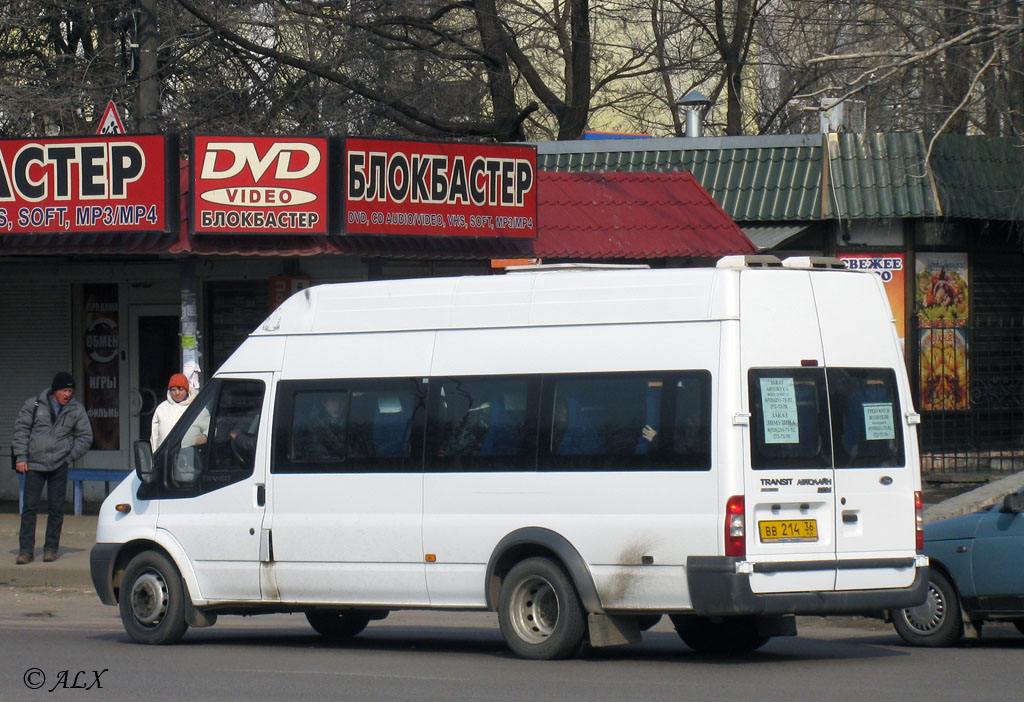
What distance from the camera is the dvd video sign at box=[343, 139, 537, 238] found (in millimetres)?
15391

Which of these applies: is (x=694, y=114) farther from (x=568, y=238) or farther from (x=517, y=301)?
(x=517, y=301)

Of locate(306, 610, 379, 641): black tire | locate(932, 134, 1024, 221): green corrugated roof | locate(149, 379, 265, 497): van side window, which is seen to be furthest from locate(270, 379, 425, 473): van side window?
locate(932, 134, 1024, 221): green corrugated roof

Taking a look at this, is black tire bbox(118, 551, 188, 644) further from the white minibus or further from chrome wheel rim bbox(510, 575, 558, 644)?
chrome wheel rim bbox(510, 575, 558, 644)

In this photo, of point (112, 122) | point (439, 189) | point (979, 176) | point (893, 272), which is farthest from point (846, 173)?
point (112, 122)

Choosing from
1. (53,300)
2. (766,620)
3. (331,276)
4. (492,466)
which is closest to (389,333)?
(492,466)

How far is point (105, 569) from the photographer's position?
10.7 m

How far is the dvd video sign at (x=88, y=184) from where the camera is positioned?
48.8ft

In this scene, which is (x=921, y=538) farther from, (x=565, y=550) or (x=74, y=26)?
(x=74, y=26)

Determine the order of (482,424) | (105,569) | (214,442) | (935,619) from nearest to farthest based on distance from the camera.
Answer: (482,424)
(935,619)
(214,442)
(105,569)

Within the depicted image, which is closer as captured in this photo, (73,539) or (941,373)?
(73,539)

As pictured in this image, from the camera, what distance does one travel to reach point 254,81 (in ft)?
79.3

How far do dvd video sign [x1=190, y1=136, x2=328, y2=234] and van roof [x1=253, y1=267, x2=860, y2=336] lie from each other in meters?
4.72

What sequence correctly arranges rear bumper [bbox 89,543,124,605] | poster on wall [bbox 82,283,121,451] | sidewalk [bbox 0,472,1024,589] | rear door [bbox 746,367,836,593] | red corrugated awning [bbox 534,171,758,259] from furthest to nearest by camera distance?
poster on wall [bbox 82,283,121,451] < red corrugated awning [bbox 534,171,758,259] < sidewalk [bbox 0,472,1024,589] < rear bumper [bbox 89,543,124,605] < rear door [bbox 746,367,836,593]

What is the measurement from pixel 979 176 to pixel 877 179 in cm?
166
